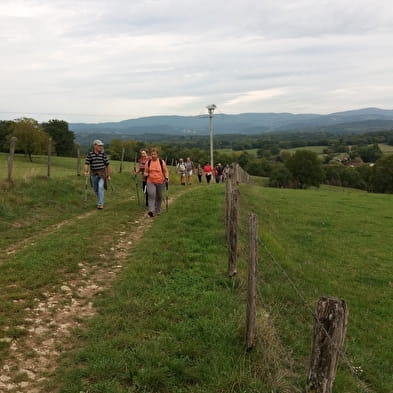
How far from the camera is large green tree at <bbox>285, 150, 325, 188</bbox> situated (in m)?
77.2

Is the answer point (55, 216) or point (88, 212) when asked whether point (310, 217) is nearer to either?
point (88, 212)

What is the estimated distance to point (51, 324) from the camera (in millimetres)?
5730

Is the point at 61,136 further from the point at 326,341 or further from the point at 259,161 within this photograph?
the point at 326,341

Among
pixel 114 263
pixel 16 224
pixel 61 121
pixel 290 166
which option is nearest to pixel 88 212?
pixel 16 224

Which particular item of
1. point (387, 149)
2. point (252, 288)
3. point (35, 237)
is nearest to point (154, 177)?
point (35, 237)

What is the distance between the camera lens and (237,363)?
4969mm

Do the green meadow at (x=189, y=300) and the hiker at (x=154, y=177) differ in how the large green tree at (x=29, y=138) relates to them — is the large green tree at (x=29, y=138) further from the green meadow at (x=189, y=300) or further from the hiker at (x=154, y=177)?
the hiker at (x=154, y=177)

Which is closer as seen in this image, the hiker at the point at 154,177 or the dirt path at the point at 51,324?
the dirt path at the point at 51,324

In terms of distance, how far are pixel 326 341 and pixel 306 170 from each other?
253ft

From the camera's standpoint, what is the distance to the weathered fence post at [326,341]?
3695 millimetres

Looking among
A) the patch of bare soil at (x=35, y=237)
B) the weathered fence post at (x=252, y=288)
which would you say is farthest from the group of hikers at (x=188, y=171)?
the weathered fence post at (x=252, y=288)

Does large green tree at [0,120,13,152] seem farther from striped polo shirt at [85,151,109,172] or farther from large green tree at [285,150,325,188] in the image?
striped polo shirt at [85,151,109,172]

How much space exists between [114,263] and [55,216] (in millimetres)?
5894

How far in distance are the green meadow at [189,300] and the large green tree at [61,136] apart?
57.9m
